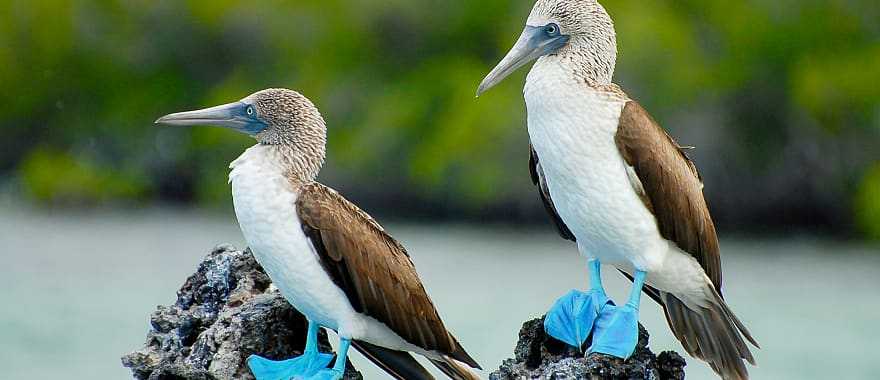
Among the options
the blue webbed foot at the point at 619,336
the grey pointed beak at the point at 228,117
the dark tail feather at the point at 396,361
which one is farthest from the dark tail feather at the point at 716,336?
the grey pointed beak at the point at 228,117

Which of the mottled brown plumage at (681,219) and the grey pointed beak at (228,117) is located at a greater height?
the grey pointed beak at (228,117)

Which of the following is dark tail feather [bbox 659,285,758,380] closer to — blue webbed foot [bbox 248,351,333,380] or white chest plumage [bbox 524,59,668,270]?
white chest plumage [bbox 524,59,668,270]

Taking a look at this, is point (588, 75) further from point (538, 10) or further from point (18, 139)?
point (18, 139)

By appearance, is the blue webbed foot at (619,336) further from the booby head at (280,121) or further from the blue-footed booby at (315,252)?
the booby head at (280,121)

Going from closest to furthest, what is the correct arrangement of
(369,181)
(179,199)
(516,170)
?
1. (516,170)
2. (369,181)
3. (179,199)

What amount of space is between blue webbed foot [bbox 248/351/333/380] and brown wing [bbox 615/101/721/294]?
1012 millimetres

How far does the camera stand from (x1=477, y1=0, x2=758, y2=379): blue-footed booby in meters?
3.20

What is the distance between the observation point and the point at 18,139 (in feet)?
29.7

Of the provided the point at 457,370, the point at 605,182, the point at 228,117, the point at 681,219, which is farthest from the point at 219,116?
the point at 681,219

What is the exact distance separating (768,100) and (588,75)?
4.24 metres

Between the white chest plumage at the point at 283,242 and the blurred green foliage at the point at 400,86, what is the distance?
3929 mm

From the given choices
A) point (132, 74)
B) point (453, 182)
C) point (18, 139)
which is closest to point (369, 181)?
point (453, 182)

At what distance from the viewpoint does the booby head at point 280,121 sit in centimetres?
338

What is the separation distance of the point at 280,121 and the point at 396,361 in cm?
77
